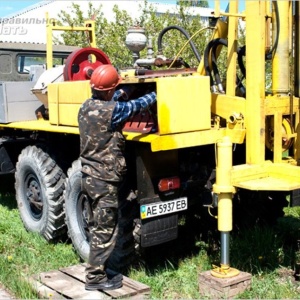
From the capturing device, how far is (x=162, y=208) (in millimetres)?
4523

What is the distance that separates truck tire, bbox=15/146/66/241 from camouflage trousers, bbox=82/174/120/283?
1381 millimetres

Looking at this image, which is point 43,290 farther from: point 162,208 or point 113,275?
point 162,208

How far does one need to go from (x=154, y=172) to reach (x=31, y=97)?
8.13 feet

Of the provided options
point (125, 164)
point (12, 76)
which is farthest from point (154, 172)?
point (12, 76)

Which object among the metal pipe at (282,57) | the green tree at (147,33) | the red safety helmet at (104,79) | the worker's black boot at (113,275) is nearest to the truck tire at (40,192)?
the worker's black boot at (113,275)

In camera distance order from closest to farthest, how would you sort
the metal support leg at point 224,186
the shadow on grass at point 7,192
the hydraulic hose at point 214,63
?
the metal support leg at point 224,186
the hydraulic hose at point 214,63
the shadow on grass at point 7,192

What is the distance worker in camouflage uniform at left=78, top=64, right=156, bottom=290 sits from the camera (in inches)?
169

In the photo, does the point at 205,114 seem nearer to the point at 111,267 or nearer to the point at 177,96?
the point at 177,96

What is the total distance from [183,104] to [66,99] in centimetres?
148

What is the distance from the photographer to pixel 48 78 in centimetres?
613

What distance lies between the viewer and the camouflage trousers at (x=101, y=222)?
4.37 meters

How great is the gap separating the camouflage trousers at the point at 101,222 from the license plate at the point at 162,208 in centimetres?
23

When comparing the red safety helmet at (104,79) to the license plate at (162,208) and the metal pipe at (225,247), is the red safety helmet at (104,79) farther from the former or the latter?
the metal pipe at (225,247)

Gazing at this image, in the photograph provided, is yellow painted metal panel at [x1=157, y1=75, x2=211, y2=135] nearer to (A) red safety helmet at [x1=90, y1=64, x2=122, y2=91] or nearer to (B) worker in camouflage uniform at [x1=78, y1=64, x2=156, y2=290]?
(B) worker in camouflage uniform at [x1=78, y1=64, x2=156, y2=290]
